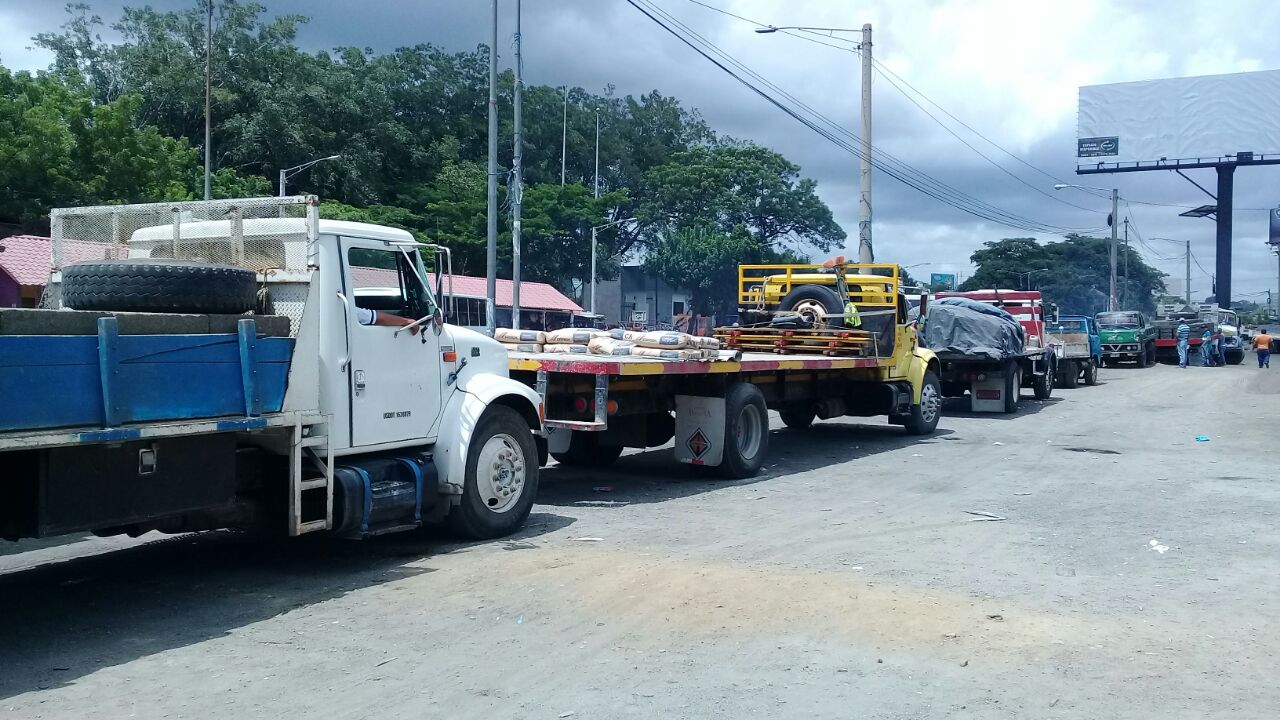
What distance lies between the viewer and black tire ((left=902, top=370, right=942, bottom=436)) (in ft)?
56.7

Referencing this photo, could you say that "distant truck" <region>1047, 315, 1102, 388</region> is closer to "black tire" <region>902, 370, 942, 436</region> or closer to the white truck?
"black tire" <region>902, 370, 942, 436</region>

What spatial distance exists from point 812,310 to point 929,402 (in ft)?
11.4

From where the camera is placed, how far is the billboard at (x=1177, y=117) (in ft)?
180

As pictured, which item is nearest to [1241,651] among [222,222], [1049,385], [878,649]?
[878,649]

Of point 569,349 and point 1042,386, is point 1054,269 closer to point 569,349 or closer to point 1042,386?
point 1042,386

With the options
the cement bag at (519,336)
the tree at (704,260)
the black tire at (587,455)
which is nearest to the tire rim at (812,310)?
the black tire at (587,455)

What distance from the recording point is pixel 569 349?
11750 millimetres

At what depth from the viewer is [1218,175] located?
59.3 m

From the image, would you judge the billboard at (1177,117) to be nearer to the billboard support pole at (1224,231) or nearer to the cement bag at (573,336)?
the billboard support pole at (1224,231)

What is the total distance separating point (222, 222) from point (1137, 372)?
38493mm

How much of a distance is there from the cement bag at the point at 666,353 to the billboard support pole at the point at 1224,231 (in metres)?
55.4

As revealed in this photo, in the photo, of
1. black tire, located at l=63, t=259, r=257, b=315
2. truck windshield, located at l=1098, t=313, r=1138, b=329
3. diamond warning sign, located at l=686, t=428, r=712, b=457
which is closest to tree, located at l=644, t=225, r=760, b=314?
truck windshield, located at l=1098, t=313, r=1138, b=329

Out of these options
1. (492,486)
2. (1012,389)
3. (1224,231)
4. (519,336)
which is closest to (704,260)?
(1224,231)

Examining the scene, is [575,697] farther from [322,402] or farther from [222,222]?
[222,222]
